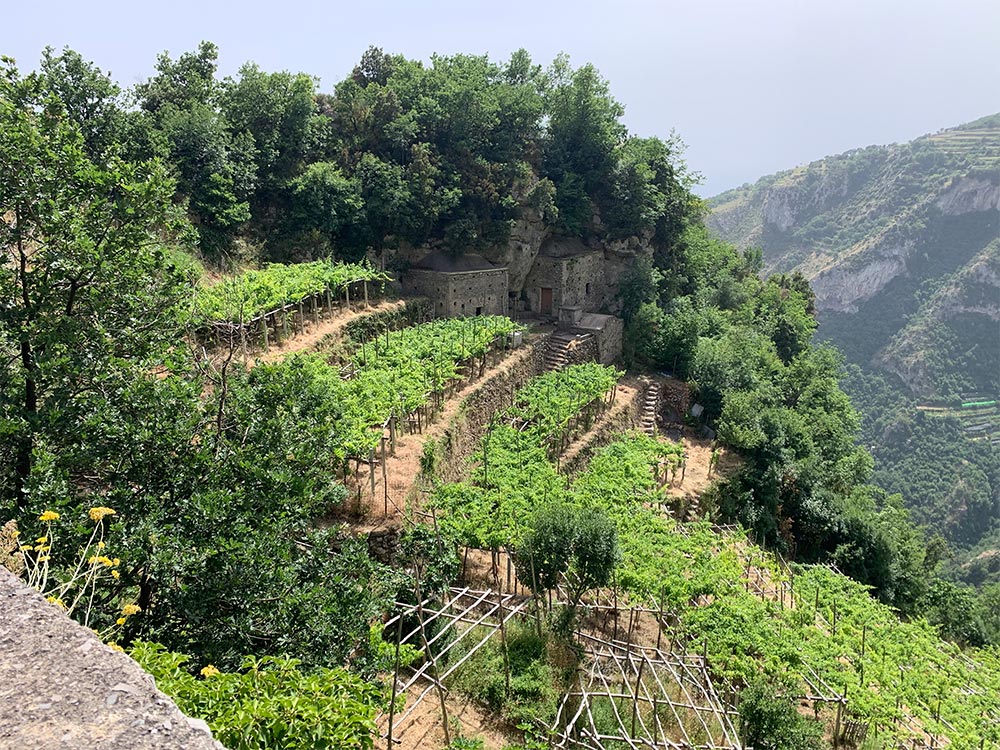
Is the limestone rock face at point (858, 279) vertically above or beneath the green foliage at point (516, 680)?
above

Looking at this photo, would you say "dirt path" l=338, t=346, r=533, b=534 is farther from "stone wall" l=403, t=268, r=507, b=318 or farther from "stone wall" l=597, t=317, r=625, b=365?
"stone wall" l=597, t=317, r=625, b=365

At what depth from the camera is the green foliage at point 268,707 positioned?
5.11m

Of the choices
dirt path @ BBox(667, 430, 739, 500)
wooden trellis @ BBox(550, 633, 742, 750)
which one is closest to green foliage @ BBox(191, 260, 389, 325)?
wooden trellis @ BBox(550, 633, 742, 750)

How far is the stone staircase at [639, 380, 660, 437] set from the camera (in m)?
26.9

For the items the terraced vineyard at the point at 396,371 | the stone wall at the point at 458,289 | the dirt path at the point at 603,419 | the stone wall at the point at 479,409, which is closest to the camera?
the terraced vineyard at the point at 396,371

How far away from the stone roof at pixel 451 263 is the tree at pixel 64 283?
732 inches

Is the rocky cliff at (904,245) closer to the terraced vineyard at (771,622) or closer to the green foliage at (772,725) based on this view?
the terraced vineyard at (771,622)

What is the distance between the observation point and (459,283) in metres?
28.0

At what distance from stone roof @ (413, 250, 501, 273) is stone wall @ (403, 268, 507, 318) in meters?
0.46

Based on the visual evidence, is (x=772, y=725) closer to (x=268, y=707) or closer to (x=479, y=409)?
(x=268, y=707)

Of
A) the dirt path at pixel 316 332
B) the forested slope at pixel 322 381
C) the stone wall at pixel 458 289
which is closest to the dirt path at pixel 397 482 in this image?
the forested slope at pixel 322 381

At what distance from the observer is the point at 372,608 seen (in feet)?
30.9

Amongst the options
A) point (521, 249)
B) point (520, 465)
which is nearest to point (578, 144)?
point (521, 249)

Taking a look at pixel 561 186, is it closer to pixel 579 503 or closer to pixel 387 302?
pixel 387 302
